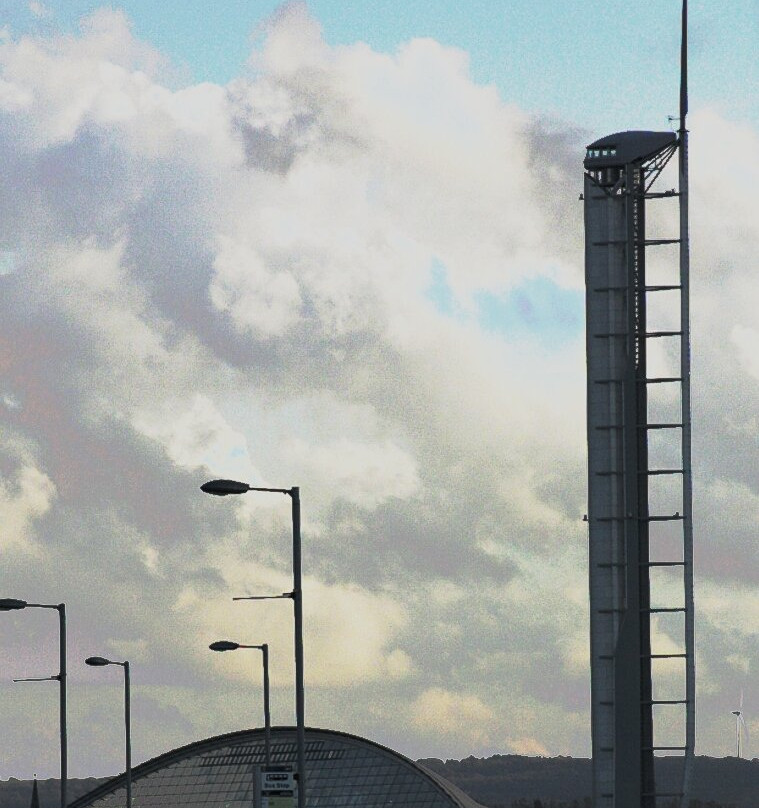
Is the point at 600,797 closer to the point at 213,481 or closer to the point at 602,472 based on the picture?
the point at 602,472

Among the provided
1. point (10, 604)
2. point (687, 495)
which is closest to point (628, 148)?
point (687, 495)

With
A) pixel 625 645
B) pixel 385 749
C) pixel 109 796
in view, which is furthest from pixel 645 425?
pixel 109 796

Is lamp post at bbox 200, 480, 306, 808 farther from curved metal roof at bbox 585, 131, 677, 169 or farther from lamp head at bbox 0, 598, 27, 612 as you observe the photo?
curved metal roof at bbox 585, 131, 677, 169

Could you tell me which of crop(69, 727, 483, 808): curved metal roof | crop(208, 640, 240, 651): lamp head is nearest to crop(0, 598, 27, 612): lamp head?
crop(208, 640, 240, 651): lamp head

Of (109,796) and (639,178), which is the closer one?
(639,178)

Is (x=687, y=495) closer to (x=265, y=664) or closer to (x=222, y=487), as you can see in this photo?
(x=265, y=664)

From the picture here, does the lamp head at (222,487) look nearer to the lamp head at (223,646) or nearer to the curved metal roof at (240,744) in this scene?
the lamp head at (223,646)

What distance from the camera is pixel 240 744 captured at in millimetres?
190250

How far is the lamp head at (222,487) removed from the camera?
57.4 metres

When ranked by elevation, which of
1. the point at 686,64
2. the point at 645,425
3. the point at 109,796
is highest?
A: the point at 686,64

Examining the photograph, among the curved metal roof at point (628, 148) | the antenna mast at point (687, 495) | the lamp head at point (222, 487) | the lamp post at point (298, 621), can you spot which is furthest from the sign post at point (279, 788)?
the curved metal roof at point (628, 148)

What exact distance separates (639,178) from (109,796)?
353ft

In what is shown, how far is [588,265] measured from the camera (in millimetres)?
103875

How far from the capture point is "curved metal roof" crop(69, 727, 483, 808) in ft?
578
